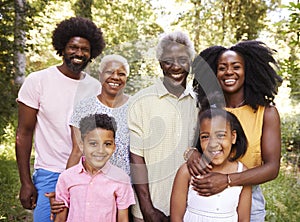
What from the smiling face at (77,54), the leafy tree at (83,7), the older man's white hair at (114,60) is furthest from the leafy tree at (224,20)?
the older man's white hair at (114,60)

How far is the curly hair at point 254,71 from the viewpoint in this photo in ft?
7.45

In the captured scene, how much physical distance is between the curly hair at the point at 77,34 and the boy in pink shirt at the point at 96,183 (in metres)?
0.63

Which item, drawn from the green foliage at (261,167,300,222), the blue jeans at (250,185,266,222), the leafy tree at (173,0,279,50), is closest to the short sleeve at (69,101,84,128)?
the blue jeans at (250,185,266,222)

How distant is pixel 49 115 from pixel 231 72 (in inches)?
44.3

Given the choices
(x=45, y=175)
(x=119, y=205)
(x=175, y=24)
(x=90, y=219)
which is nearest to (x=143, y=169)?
(x=119, y=205)

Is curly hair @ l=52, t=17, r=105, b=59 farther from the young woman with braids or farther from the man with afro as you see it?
the young woman with braids

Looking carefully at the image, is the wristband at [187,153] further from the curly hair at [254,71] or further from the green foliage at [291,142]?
the green foliage at [291,142]

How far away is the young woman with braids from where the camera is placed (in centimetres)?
215

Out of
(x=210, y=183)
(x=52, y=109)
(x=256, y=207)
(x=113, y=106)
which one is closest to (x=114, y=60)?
(x=113, y=106)

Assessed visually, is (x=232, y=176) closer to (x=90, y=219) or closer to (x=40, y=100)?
(x=90, y=219)

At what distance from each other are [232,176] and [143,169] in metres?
0.48

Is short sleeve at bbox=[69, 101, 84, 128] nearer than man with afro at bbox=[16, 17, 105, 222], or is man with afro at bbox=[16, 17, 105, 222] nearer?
short sleeve at bbox=[69, 101, 84, 128]

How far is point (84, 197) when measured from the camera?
2320 mm

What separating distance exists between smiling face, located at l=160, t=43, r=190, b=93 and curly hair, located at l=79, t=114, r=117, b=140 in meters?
0.38
